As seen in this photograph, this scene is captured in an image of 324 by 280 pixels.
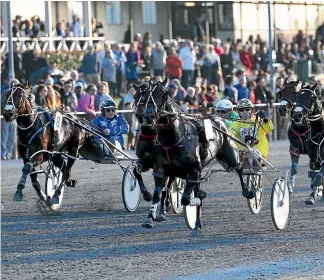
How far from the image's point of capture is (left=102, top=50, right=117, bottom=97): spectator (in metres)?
26.3

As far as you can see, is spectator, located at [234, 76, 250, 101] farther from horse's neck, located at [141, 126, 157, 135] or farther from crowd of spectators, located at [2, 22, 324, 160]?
horse's neck, located at [141, 126, 157, 135]

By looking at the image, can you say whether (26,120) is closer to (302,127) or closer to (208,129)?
(208,129)

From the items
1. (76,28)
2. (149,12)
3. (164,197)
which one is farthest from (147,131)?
(149,12)

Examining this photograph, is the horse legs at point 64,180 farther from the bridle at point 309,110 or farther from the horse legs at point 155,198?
the bridle at point 309,110

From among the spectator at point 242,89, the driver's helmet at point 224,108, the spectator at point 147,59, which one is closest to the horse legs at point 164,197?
the driver's helmet at point 224,108

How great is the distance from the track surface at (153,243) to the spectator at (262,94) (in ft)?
29.0

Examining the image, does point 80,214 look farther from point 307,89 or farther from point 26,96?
point 307,89

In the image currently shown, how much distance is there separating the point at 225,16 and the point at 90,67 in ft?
35.1

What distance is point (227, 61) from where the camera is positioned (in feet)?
99.4

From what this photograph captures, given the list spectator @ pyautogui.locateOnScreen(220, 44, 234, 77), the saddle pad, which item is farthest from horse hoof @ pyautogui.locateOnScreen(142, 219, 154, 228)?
spectator @ pyautogui.locateOnScreen(220, 44, 234, 77)

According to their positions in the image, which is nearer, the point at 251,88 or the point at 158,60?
the point at 251,88

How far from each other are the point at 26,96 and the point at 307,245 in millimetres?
4465

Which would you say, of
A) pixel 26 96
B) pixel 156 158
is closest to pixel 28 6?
pixel 26 96

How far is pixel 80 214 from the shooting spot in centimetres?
1453
